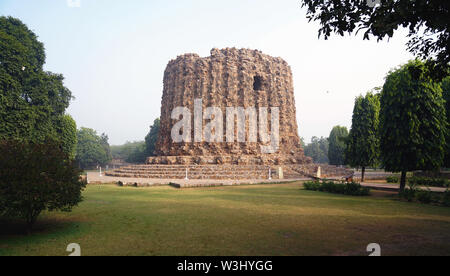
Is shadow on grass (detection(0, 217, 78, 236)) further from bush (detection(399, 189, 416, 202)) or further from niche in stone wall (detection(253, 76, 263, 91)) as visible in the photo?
niche in stone wall (detection(253, 76, 263, 91))

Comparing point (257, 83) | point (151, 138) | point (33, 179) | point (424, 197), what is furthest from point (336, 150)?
point (33, 179)

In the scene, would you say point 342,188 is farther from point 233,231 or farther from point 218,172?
point 218,172

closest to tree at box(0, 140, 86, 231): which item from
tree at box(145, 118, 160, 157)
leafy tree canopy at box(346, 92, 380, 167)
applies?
leafy tree canopy at box(346, 92, 380, 167)

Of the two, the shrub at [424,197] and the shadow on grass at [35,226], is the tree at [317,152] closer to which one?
the shrub at [424,197]

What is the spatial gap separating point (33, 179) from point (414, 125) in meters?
14.0

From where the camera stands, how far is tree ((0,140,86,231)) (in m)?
4.96

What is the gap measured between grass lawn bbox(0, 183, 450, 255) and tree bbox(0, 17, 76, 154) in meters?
17.4

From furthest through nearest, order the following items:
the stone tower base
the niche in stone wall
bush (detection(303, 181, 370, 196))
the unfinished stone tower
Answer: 1. the niche in stone wall
2. the unfinished stone tower
3. the stone tower base
4. bush (detection(303, 181, 370, 196))

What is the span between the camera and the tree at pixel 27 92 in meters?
21.8

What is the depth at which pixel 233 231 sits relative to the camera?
5562 mm

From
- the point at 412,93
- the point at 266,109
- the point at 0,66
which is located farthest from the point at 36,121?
the point at 412,93

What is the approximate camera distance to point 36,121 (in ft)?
79.8

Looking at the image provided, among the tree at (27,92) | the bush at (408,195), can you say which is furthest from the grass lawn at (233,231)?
the tree at (27,92)

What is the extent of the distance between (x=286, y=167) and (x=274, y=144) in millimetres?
4516
